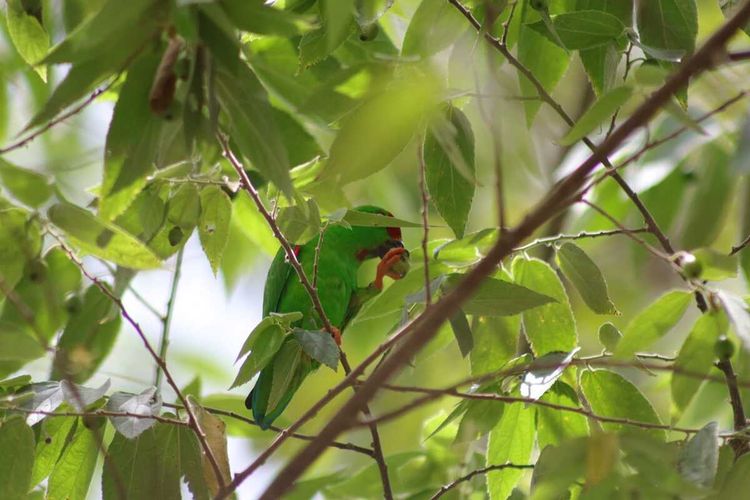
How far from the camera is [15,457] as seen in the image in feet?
5.11

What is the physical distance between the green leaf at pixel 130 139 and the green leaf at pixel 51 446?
0.64 meters

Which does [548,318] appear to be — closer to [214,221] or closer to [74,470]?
[214,221]

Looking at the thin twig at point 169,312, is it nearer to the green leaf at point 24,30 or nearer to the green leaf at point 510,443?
the green leaf at point 24,30

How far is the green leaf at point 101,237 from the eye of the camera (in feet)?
4.55

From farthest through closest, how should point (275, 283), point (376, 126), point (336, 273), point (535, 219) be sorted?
1. point (336, 273)
2. point (275, 283)
3. point (376, 126)
4. point (535, 219)

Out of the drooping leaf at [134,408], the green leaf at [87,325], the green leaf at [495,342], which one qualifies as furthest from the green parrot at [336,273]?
the drooping leaf at [134,408]

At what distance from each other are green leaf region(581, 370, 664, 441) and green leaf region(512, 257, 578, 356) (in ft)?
0.24

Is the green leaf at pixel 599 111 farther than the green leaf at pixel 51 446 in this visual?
No

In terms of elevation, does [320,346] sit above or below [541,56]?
below

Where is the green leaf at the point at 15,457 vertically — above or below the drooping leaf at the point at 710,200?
below

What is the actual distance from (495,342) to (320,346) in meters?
0.39

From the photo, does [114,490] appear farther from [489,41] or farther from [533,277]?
[489,41]

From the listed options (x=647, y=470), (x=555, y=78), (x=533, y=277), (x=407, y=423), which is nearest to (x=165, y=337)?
(x=533, y=277)

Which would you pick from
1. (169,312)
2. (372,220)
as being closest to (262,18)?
(372,220)
